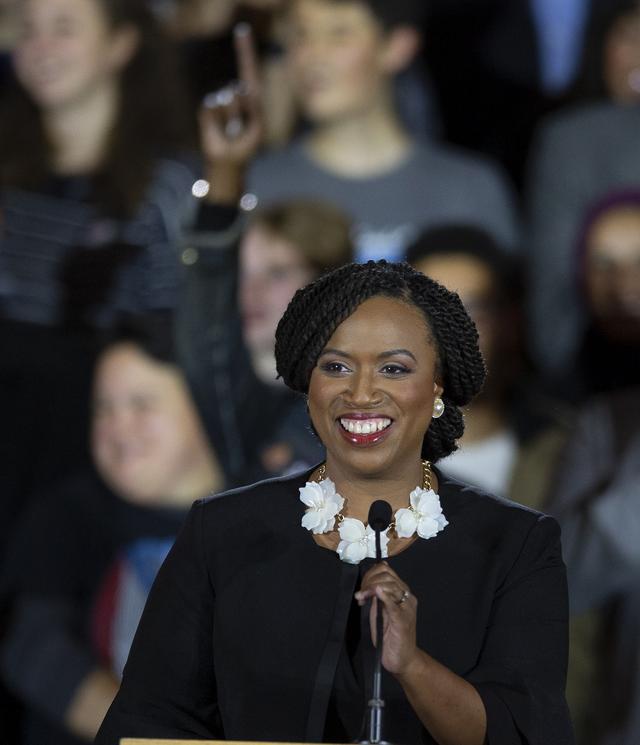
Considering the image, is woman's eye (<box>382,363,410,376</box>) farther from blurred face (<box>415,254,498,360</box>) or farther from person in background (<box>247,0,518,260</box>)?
person in background (<box>247,0,518,260</box>)

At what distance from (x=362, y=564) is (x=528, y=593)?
0.23m

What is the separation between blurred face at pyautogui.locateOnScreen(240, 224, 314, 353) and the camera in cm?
500

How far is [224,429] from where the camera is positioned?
15.5 ft

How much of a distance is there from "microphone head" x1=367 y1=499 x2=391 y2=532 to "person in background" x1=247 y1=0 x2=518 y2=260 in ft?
9.90

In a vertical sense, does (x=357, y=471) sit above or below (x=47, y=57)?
below

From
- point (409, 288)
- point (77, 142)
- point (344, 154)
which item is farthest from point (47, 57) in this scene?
point (409, 288)

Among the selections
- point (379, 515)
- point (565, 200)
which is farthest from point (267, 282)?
point (379, 515)

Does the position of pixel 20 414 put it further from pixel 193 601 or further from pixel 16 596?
pixel 193 601

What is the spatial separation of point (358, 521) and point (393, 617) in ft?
0.90

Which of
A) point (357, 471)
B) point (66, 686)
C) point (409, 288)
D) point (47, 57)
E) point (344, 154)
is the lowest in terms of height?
point (66, 686)

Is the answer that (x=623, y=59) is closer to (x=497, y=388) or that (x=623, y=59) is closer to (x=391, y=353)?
(x=497, y=388)

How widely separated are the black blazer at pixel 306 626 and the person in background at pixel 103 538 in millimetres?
2353

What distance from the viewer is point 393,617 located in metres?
2.12

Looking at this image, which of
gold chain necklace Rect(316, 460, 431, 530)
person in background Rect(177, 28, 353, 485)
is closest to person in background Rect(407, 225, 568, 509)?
person in background Rect(177, 28, 353, 485)
